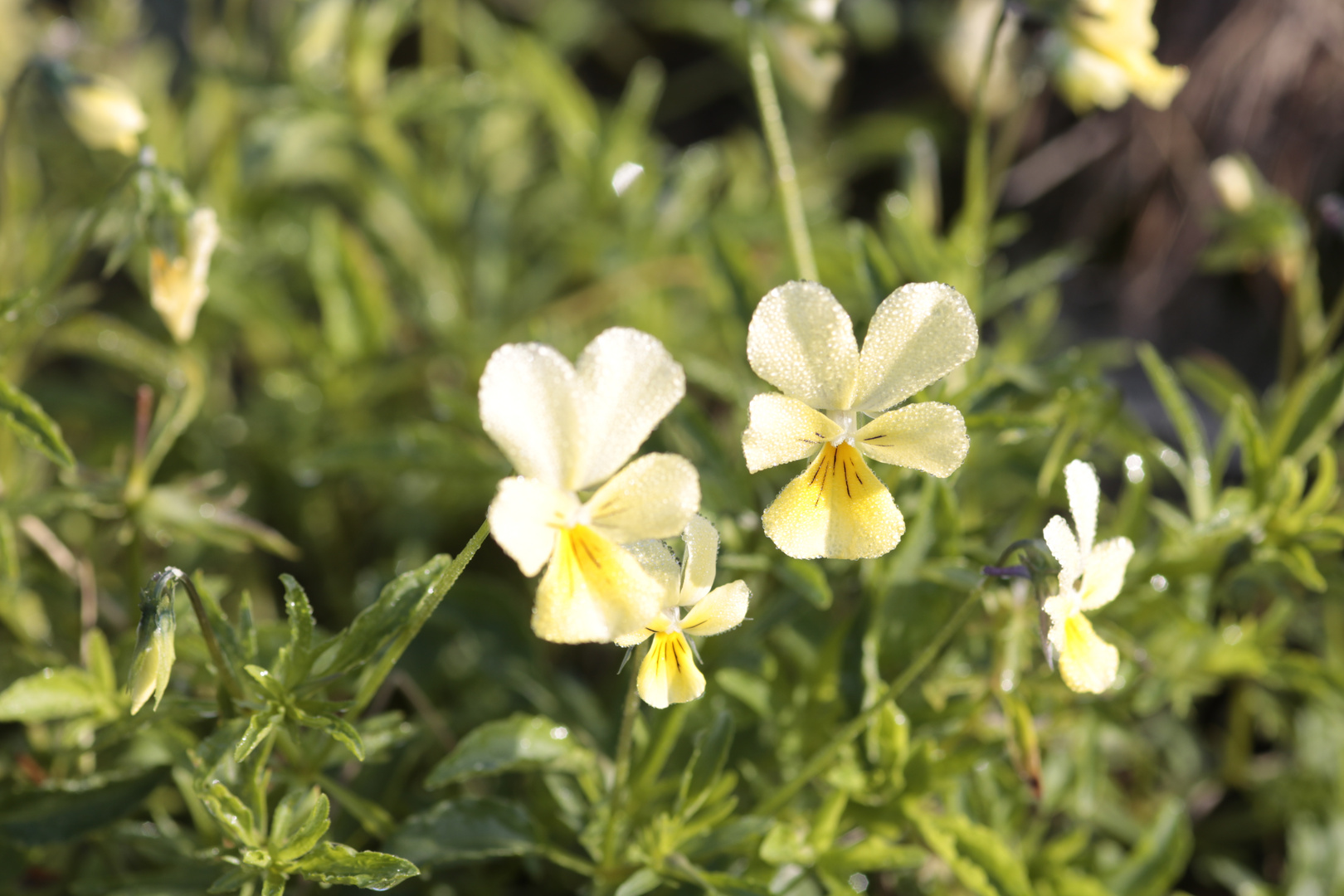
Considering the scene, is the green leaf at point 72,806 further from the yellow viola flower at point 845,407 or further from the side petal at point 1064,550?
the side petal at point 1064,550

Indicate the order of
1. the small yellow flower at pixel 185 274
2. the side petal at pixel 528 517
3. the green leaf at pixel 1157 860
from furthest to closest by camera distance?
the green leaf at pixel 1157 860
the small yellow flower at pixel 185 274
the side petal at pixel 528 517

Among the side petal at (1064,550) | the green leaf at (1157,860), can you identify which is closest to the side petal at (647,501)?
the side petal at (1064,550)

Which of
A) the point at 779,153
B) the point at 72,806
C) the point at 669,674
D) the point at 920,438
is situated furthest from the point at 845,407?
the point at 72,806

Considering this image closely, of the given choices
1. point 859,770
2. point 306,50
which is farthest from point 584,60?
point 859,770

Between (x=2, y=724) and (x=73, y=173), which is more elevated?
(x=73, y=173)

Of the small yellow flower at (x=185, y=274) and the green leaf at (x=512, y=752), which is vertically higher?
the small yellow flower at (x=185, y=274)

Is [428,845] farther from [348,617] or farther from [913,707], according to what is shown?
[348,617]
